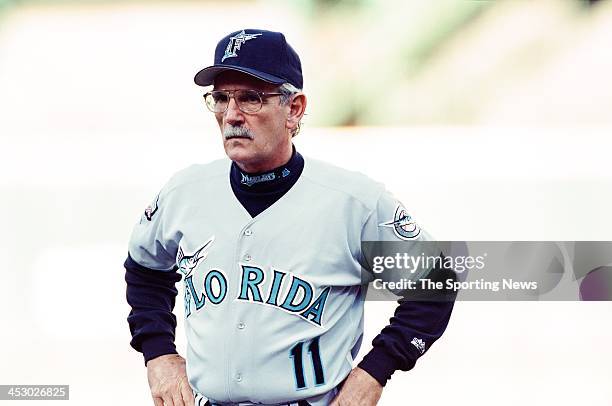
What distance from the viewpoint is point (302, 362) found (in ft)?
5.71

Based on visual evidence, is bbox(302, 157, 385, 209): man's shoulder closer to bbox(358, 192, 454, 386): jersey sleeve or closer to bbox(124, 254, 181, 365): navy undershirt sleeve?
bbox(358, 192, 454, 386): jersey sleeve

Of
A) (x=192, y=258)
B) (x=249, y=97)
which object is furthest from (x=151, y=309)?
(x=249, y=97)

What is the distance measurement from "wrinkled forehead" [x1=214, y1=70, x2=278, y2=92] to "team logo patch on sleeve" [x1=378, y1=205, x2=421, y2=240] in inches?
13.8

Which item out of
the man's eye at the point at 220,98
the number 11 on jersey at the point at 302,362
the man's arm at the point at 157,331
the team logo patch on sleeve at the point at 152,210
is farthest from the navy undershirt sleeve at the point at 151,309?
the man's eye at the point at 220,98

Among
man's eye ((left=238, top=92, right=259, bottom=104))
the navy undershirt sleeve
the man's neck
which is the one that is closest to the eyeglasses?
man's eye ((left=238, top=92, right=259, bottom=104))

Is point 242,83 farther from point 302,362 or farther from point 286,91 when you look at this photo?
point 302,362

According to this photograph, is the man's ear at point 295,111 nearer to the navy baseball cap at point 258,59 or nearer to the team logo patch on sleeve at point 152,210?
the navy baseball cap at point 258,59

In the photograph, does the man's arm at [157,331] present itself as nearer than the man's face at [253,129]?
No

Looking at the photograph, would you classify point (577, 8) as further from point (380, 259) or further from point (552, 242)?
point (380, 259)

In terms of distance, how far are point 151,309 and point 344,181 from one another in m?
0.51

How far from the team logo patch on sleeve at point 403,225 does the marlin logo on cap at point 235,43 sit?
45 centimetres

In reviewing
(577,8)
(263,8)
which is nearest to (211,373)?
(263,8)

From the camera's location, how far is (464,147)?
3.37 metres

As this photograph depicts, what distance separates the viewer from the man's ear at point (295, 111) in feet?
6.05
